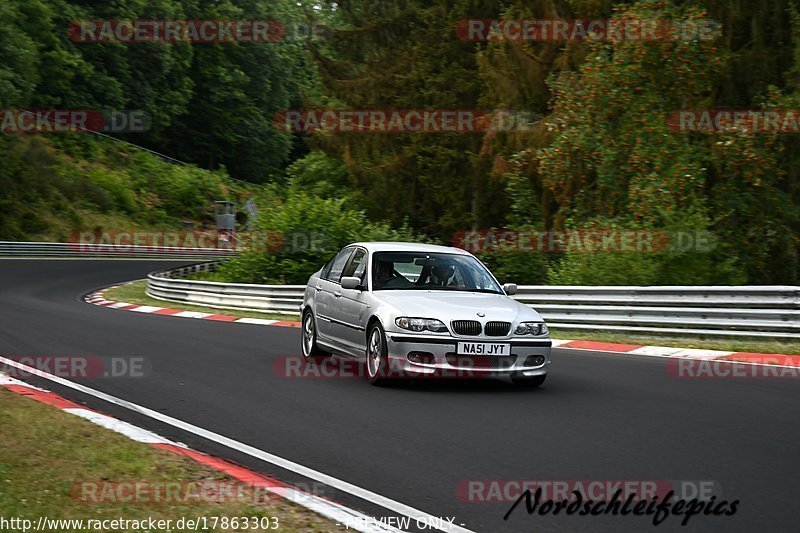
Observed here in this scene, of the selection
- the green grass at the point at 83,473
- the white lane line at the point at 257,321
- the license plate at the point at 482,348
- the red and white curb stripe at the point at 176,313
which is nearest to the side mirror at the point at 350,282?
the license plate at the point at 482,348

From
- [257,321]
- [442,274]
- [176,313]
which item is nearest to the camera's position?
A: [442,274]

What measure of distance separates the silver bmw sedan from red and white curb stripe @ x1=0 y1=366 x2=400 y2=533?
3.12 meters

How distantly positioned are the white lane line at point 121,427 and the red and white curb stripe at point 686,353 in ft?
27.1

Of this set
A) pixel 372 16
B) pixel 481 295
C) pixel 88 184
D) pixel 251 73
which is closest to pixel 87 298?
pixel 372 16

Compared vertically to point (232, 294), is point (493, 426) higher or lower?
higher

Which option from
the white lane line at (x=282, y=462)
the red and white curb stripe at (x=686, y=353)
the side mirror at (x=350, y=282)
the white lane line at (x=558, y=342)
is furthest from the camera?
the white lane line at (x=558, y=342)

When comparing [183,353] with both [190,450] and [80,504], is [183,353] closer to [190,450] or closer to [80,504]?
[190,450]

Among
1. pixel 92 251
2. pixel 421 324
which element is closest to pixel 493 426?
pixel 421 324

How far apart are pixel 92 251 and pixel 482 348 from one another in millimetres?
45261

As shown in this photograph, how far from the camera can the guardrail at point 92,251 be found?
4919 cm

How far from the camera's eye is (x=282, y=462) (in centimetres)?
705

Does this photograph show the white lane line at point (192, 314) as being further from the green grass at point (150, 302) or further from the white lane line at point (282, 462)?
the white lane line at point (282, 462)

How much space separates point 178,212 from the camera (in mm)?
69188

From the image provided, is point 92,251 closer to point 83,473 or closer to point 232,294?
Answer: point 232,294
